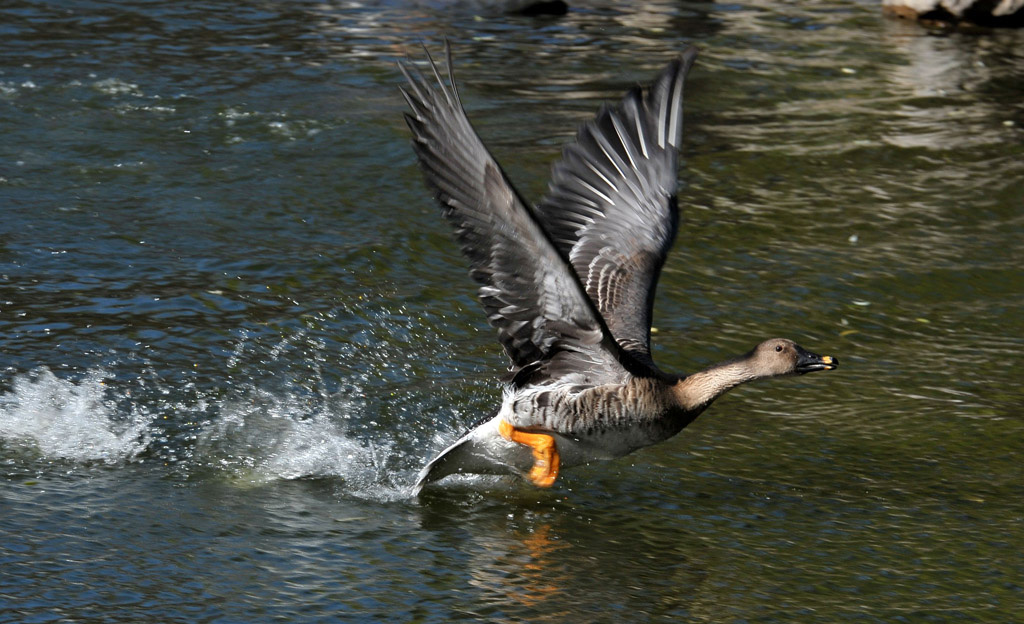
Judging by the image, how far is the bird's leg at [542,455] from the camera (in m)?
5.95

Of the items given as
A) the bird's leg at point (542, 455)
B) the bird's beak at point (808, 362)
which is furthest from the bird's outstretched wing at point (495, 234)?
the bird's beak at point (808, 362)

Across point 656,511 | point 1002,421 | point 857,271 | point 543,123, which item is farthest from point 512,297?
point 543,123

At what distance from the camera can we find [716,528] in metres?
5.59

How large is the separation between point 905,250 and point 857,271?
22.1 inches

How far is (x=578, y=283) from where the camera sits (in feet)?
16.5

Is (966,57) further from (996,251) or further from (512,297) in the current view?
(512,297)

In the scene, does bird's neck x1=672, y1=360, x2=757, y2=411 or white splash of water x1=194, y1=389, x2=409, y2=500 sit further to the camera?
white splash of water x1=194, y1=389, x2=409, y2=500

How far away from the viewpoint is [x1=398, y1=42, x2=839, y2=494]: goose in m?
5.05

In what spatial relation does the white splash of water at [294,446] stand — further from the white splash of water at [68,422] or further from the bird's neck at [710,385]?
the bird's neck at [710,385]

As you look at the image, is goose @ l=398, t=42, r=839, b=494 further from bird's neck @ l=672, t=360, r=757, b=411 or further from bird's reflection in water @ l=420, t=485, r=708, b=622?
bird's reflection in water @ l=420, t=485, r=708, b=622

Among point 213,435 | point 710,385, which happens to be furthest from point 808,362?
point 213,435

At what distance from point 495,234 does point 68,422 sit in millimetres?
2372

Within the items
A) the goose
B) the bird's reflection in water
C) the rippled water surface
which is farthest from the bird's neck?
the bird's reflection in water

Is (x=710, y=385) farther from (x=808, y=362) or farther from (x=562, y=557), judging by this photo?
(x=562, y=557)
